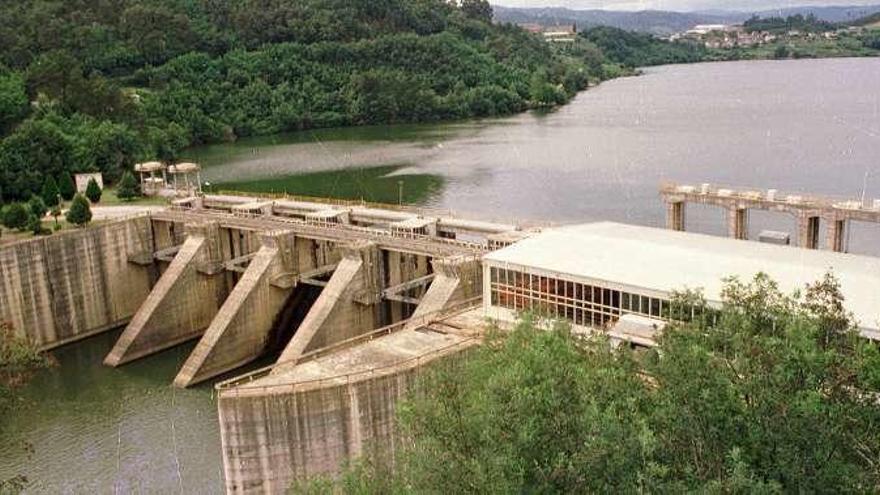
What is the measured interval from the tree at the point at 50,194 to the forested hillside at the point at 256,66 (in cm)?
2635

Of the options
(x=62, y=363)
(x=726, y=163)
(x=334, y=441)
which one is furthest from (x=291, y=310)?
(x=726, y=163)

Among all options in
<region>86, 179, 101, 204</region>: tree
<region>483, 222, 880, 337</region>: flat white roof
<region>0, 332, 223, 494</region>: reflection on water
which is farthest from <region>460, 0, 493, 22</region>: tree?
<region>483, 222, 880, 337</region>: flat white roof

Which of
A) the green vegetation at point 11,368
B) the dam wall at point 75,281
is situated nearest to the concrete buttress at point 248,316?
the dam wall at point 75,281

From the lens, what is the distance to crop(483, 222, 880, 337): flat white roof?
76.3 ft

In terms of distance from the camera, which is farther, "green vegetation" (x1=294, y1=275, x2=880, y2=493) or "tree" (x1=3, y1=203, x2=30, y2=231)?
"tree" (x1=3, y1=203, x2=30, y2=231)

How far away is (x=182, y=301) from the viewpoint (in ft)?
133

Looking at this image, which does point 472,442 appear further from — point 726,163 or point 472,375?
point 726,163

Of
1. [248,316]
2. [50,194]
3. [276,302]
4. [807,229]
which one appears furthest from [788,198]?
[50,194]

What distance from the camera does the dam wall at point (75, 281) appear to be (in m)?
39.9

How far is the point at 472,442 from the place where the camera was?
1451 centimetres

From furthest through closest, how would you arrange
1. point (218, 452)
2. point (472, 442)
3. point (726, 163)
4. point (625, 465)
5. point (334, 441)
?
point (726, 163) → point (218, 452) → point (334, 441) → point (472, 442) → point (625, 465)

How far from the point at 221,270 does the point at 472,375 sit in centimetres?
2752

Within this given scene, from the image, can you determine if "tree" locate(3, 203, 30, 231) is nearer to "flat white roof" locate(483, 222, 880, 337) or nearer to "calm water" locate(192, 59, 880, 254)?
"flat white roof" locate(483, 222, 880, 337)

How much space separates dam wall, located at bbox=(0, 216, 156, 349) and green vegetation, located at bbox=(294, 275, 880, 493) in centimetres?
2966
